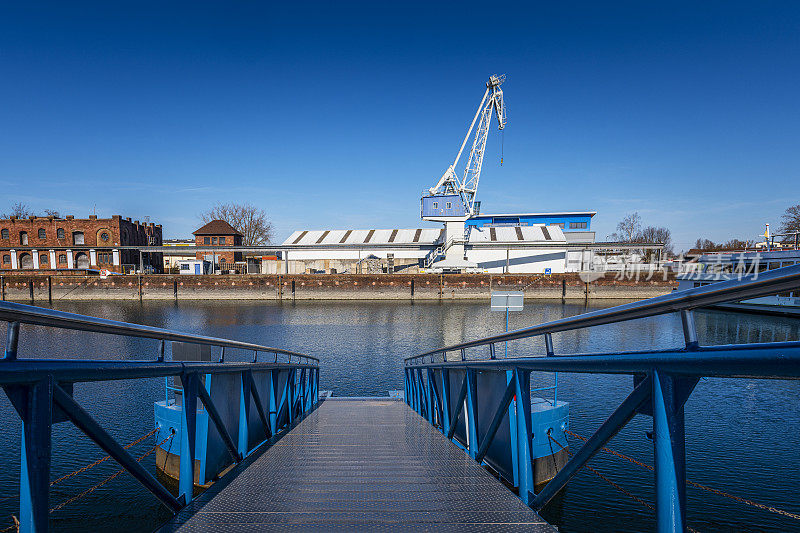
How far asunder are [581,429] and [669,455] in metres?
8.87

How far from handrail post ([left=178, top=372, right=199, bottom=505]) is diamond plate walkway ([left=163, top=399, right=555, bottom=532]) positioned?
7.1 inches

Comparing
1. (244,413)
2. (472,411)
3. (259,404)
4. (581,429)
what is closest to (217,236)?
(581,429)

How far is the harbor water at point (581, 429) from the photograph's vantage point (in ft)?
21.9

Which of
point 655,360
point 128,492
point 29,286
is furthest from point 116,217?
point 655,360

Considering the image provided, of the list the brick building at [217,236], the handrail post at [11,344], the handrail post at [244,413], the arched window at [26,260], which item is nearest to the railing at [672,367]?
the handrail post at [11,344]

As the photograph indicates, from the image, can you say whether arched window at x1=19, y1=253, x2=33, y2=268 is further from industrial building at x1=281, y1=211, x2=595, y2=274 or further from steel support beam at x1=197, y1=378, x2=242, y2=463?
steel support beam at x1=197, y1=378, x2=242, y2=463

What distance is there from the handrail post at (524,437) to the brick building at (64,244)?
173 feet

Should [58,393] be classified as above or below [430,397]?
above

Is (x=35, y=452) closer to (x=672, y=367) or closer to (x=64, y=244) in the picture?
(x=672, y=367)

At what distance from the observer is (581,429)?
9203mm

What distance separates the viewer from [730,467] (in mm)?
7820

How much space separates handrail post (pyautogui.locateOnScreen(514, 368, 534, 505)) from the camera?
2.62m

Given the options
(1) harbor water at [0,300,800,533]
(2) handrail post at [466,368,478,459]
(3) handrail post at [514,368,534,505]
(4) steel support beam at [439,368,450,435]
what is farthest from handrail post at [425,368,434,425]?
(3) handrail post at [514,368,534,505]

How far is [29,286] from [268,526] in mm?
52959
